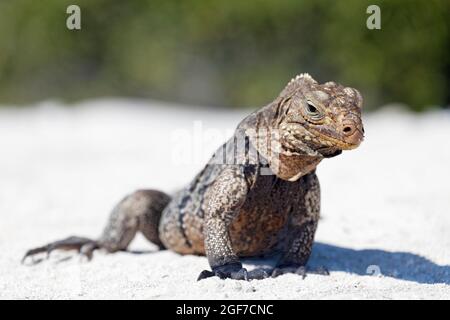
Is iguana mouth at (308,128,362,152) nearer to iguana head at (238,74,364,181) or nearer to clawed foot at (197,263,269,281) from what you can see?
iguana head at (238,74,364,181)

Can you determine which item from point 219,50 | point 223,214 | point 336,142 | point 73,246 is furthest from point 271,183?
point 219,50

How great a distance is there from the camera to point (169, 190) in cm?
1025

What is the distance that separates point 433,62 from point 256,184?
13.7m

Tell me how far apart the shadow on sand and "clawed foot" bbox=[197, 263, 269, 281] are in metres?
0.81

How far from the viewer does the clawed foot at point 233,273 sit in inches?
207

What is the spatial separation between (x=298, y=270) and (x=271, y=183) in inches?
24.4

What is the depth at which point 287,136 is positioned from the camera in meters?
5.32

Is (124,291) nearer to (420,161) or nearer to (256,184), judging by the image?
(256,184)

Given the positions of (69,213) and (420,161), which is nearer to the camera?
(69,213)

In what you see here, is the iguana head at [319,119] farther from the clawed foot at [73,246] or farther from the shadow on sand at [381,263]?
the clawed foot at [73,246]

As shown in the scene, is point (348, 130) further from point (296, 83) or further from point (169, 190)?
point (169, 190)

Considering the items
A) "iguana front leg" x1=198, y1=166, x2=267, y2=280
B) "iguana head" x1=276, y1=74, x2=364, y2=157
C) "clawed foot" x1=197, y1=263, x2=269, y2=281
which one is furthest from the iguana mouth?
"clawed foot" x1=197, y1=263, x2=269, y2=281

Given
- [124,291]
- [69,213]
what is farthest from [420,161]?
[124,291]

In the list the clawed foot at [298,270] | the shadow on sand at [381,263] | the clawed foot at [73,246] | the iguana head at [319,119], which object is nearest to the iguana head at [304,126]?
the iguana head at [319,119]
